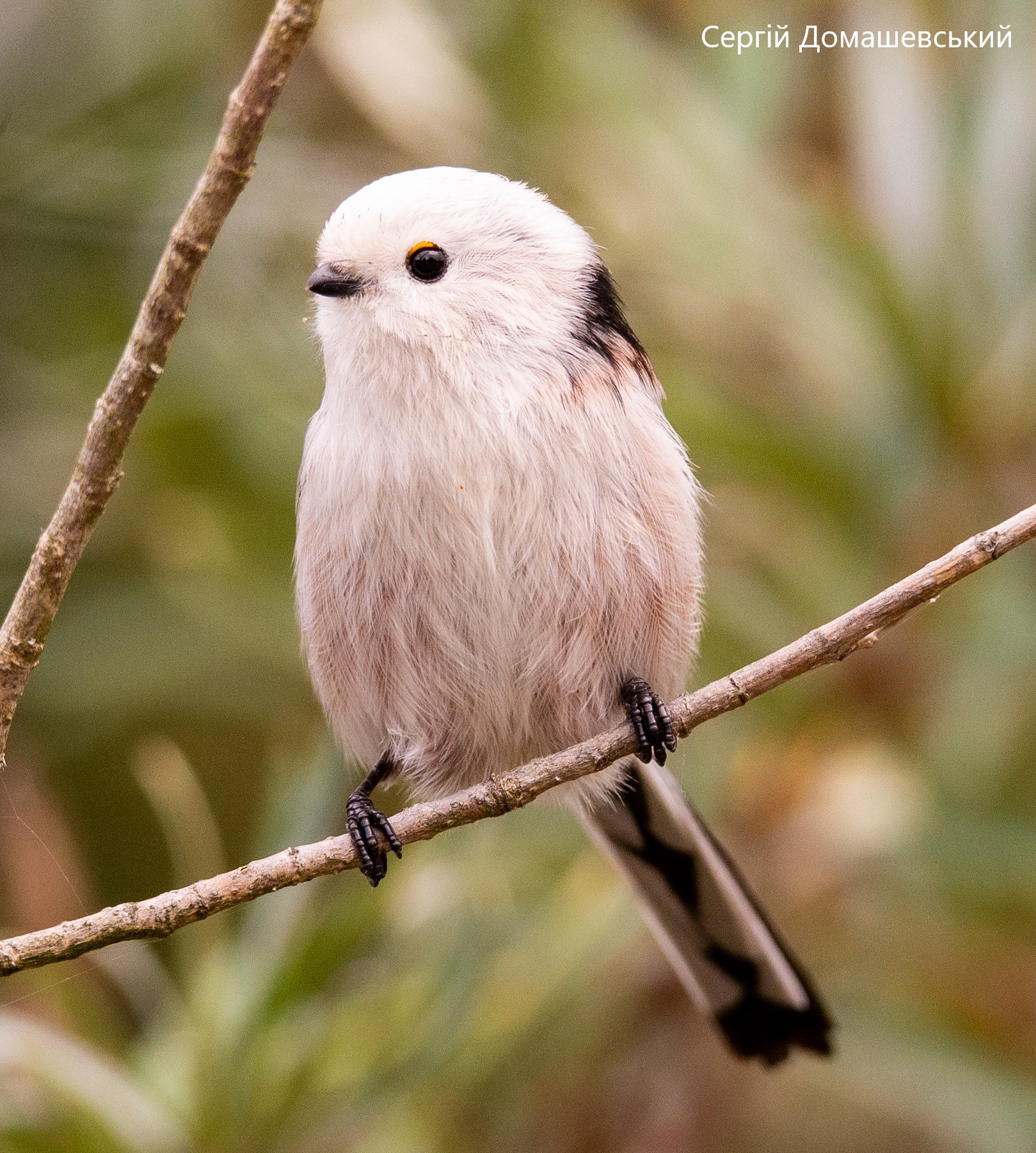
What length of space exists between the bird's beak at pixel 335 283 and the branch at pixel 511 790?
636 mm

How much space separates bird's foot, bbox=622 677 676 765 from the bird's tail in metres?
0.33

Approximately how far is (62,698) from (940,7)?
8.12ft

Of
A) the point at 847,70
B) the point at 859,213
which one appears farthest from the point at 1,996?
the point at 847,70

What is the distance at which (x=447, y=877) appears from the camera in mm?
2320

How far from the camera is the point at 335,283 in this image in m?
1.72

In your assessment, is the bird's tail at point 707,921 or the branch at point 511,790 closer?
the branch at point 511,790

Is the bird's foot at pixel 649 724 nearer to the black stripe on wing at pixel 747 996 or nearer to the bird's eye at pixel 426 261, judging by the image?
the black stripe on wing at pixel 747 996

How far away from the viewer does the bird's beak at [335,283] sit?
1714 mm

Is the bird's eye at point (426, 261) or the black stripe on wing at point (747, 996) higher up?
the bird's eye at point (426, 261)

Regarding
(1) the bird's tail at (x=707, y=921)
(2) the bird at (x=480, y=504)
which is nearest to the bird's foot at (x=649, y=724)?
(2) the bird at (x=480, y=504)

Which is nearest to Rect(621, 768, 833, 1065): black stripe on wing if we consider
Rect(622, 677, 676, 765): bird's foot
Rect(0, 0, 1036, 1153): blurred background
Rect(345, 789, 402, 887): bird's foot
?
Rect(0, 0, 1036, 1153): blurred background

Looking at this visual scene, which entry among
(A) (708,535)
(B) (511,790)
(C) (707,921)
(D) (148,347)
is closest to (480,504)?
(B) (511,790)

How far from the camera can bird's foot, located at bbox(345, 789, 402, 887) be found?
177 centimetres

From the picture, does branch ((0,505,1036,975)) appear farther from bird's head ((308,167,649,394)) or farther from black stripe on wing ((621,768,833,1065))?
black stripe on wing ((621,768,833,1065))
